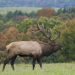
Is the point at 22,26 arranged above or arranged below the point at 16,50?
below

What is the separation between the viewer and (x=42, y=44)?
19641 millimetres

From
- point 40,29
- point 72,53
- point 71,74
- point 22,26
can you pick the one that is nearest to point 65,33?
point 72,53

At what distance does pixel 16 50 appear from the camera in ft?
60.4

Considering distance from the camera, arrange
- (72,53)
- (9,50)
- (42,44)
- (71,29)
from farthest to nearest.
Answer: (71,29) → (72,53) → (42,44) → (9,50)

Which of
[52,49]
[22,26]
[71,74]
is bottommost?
[22,26]

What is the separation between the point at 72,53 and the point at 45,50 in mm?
34816

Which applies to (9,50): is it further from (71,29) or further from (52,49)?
(71,29)

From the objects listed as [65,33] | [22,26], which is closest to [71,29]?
[65,33]

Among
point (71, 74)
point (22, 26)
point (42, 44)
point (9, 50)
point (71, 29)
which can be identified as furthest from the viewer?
point (22, 26)

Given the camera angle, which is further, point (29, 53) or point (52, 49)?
point (52, 49)

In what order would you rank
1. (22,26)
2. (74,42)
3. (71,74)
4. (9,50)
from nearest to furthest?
(71,74), (9,50), (74,42), (22,26)

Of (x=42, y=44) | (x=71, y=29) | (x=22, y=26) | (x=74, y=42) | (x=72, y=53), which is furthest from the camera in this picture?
(x=22, y=26)

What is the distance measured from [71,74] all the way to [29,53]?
5909 mm

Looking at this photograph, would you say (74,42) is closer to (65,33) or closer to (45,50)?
(65,33)
